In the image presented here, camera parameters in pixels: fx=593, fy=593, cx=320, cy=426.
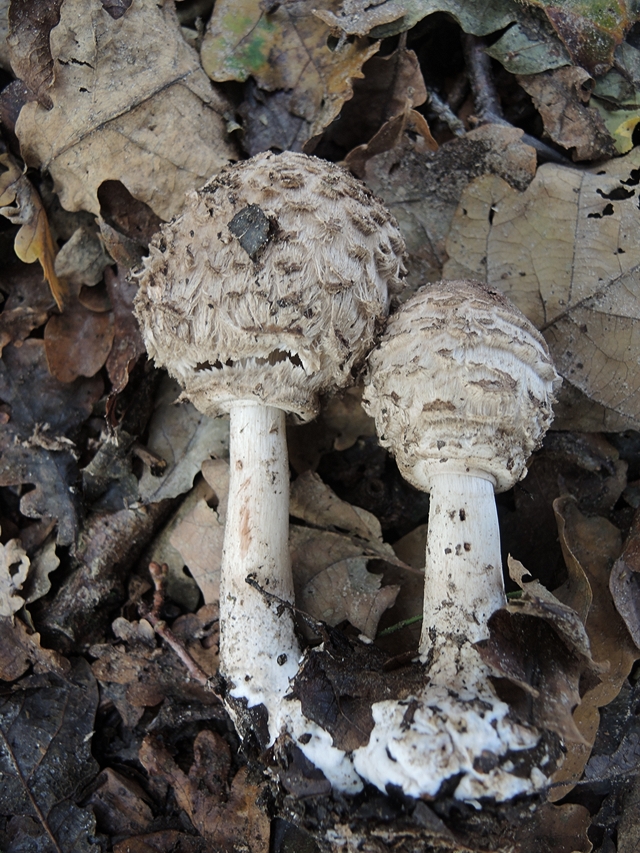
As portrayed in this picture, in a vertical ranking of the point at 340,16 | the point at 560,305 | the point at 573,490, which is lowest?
the point at 573,490

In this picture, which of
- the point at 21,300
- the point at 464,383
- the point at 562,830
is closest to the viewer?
the point at 464,383

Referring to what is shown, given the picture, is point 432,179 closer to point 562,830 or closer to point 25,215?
point 25,215

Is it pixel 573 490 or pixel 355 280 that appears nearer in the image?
pixel 355 280

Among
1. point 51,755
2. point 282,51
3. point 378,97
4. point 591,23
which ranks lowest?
point 51,755

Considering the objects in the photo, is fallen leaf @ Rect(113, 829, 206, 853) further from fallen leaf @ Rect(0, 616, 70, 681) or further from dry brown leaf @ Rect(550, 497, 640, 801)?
dry brown leaf @ Rect(550, 497, 640, 801)

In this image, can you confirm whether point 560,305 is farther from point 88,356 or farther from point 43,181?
point 43,181

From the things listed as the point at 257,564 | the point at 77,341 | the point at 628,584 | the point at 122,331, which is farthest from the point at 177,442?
the point at 628,584

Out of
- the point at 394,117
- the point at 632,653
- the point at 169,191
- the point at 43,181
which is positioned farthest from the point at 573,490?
the point at 43,181
